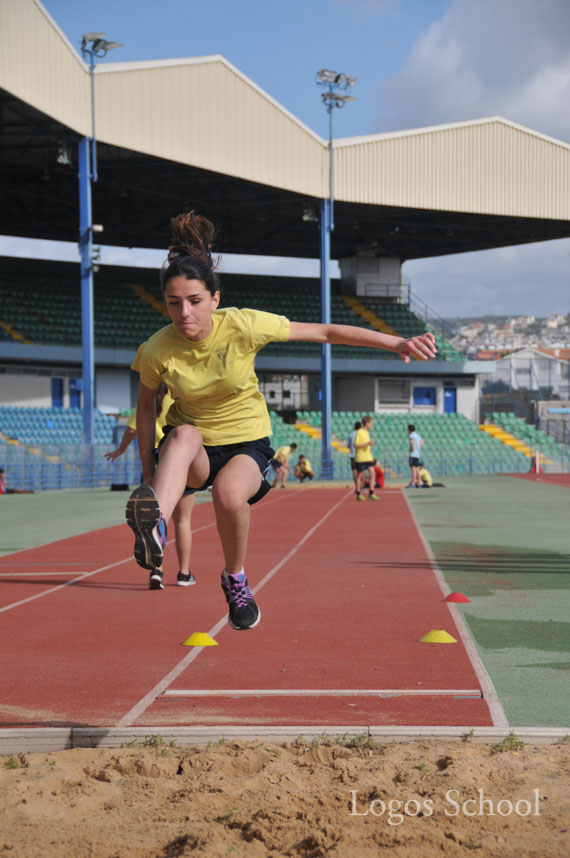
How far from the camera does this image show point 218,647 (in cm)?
695

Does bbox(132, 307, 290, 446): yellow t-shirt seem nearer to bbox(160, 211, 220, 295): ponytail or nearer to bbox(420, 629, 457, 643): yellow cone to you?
bbox(160, 211, 220, 295): ponytail

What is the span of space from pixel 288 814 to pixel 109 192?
39.6m

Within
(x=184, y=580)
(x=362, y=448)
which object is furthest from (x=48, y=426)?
(x=184, y=580)

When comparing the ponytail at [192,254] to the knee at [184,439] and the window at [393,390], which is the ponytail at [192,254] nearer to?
the knee at [184,439]

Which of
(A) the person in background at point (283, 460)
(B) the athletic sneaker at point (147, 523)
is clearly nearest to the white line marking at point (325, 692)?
(B) the athletic sneaker at point (147, 523)

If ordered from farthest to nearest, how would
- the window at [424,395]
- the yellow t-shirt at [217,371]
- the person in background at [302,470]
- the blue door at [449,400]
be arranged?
the blue door at [449,400] < the window at [424,395] < the person in background at [302,470] < the yellow t-shirt at [217,371]

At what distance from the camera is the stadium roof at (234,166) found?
29.1m

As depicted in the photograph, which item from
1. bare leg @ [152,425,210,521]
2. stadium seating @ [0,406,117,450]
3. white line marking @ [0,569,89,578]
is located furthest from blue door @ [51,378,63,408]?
bare leg @ [152,425,210,521]

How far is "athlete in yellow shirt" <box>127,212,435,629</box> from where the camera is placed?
4.47 metres

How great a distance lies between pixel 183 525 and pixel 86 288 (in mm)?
22146

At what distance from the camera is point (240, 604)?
15.7 feet

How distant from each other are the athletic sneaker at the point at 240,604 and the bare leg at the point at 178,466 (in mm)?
532

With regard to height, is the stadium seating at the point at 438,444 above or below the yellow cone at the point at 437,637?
below

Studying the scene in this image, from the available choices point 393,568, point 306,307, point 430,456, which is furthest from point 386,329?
point 393,568
